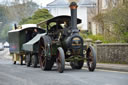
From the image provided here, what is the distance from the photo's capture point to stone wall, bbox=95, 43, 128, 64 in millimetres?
21594

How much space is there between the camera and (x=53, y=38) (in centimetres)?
1992

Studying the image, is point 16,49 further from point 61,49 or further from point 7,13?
point 7,13

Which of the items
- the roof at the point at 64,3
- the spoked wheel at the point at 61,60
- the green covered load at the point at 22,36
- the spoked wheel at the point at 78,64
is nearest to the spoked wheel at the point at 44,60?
the spoked wheel at the point at 78,64

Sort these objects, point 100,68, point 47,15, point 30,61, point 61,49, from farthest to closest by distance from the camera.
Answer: point 47,15 → point 30,61 → point 100,68 → point 61,49

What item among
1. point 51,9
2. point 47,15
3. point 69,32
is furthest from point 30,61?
point 51,9

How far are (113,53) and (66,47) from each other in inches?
205

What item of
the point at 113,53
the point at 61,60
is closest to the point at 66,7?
the point at 113,53

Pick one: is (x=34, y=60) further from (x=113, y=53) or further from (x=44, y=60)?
(x=113, y=53)

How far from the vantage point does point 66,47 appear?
18.3 metres

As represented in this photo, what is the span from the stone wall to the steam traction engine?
3020 mm

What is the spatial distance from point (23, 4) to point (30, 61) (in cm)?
7287

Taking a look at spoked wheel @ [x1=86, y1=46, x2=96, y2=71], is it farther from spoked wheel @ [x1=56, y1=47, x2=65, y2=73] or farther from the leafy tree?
the leafy tree

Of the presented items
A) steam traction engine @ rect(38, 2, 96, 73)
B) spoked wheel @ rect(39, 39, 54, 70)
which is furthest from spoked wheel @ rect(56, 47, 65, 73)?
spoked wheel @ rect(39, 39, 54, 70)

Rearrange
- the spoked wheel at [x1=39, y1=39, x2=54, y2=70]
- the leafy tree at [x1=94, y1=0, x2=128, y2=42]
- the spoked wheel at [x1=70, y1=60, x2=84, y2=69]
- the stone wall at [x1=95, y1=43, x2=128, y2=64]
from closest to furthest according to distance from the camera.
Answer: the spoked wheel at [x1=39, y1=39, x2=54, y2=70], the spoked wheel at [x1=70, y1=60, x2=84, y2=69], the stone wall at [x1=95, y1=43, x2=128, y2=64], the leafy tree at [x1=94, y1=0, x2=128, y2=42]
